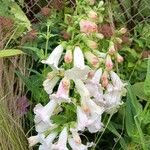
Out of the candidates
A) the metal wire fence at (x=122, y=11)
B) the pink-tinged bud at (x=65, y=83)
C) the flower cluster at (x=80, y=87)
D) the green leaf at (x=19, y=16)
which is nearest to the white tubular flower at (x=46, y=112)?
the flower cluster at (x=80, y=87)

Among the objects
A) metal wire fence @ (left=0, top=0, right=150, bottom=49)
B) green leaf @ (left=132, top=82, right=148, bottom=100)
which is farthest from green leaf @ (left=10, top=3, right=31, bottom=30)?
green leaf @ (left=132, top=82, right=148, bottom=100)

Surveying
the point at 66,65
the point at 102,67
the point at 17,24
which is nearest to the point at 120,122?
the point at 102,67

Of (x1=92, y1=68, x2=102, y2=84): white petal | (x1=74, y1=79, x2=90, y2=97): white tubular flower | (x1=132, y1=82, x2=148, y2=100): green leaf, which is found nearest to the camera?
(x1=74, y1=79, x2=90, y2=97): white tubular flower

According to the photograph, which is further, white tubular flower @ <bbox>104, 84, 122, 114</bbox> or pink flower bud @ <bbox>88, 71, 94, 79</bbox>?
white tubular flower @ <bbox>104, 84, 122, 114</bbox>

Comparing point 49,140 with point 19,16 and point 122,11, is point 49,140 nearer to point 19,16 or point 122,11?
point 19,16

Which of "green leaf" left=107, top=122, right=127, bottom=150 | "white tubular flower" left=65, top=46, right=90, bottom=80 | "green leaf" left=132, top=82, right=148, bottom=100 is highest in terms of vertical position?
"white tubular flower" left=65, top=46, right=90, bottom=80

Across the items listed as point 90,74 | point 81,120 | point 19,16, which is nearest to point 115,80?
point 90,74

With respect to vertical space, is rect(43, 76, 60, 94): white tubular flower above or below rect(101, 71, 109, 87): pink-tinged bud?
above

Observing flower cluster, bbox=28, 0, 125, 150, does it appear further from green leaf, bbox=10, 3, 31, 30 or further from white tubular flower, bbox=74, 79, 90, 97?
green leaf, bbox=10, 3, 31, 30
